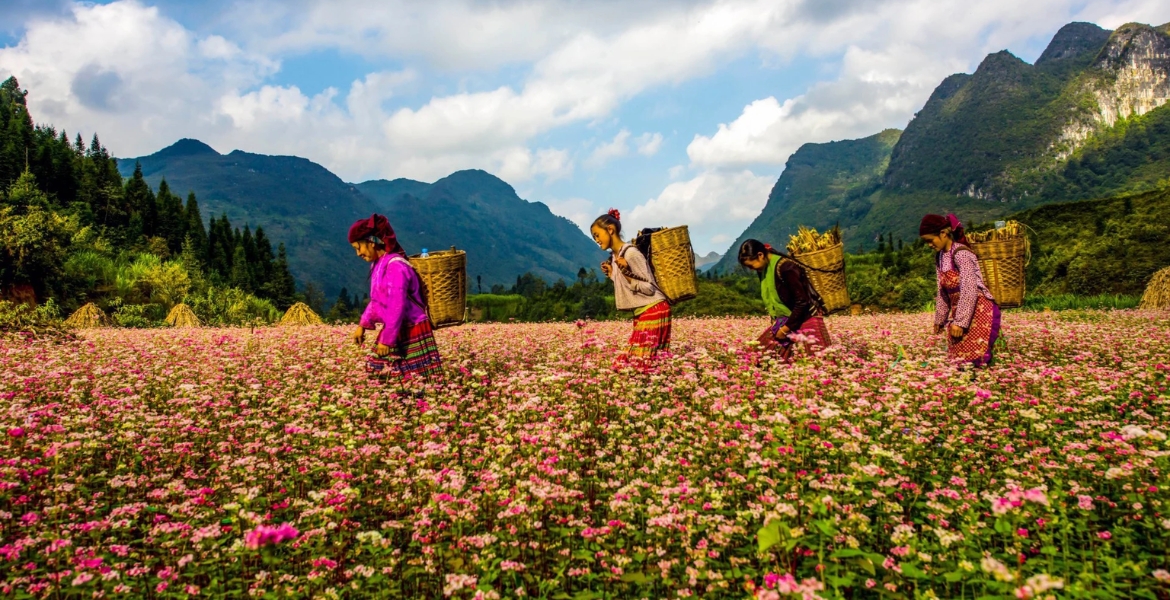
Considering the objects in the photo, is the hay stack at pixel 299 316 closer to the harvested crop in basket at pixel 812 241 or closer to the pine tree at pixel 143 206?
the harvested crop in basket at pixel 812 241

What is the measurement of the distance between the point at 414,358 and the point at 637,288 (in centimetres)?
259

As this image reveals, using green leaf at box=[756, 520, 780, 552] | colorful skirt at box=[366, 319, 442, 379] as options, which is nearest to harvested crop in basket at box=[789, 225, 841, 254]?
colorful skirt at box=[366, 319, 442, 379]

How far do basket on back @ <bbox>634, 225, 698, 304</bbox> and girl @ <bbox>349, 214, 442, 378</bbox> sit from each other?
274 centimetres

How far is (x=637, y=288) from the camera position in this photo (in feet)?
24.2

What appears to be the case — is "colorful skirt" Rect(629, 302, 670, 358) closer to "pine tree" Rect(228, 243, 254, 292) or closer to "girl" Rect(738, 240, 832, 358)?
"girl" Rect(738, 240, 832, 358)

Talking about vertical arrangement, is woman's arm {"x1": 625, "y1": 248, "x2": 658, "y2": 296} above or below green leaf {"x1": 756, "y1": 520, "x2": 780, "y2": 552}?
above

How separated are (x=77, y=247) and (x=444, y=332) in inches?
1247

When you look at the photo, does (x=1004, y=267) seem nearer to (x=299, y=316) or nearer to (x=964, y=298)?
(x=964, y=298)

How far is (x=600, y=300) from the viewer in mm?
40375

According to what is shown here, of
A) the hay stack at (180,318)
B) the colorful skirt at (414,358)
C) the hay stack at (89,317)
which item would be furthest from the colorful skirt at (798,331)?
the hay stack at (89,317)

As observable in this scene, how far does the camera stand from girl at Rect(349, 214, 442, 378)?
6594 mm

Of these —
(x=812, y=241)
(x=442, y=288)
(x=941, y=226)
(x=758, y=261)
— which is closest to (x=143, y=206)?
(x=442, y=288)

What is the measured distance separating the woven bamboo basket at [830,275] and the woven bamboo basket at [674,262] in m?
2.77

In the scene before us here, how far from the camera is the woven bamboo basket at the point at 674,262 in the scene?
7844mm
